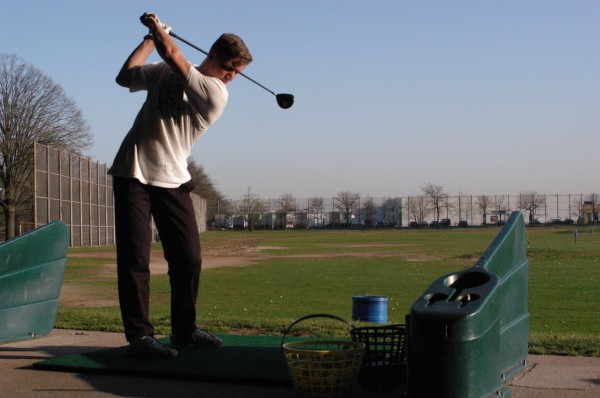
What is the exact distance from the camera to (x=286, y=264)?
29.5 m

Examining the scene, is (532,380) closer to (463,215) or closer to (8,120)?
(8,120)

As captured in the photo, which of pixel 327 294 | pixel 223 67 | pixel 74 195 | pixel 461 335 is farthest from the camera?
pixel 74 195

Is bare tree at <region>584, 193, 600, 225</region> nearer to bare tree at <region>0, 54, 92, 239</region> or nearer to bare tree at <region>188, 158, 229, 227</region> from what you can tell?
bare tree at <region>188, 158, 229, 227</region>

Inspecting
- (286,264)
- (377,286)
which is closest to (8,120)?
(286,264)

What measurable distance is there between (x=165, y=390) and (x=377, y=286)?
48.9ft

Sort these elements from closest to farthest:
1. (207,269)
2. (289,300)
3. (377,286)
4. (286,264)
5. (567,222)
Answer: (289,300)
(377,286)
(207,269)
(286,264)
(567,222)

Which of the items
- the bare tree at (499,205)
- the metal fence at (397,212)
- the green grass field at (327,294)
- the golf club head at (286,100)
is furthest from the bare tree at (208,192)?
the golf club head at (286,100)

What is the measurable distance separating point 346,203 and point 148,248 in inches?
5628

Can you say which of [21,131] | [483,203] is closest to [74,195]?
[21,131]

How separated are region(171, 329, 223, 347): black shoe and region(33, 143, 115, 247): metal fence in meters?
31.1

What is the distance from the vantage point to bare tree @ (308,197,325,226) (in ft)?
482

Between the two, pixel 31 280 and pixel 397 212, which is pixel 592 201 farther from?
pixel 31 280

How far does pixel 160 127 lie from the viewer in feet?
17.8

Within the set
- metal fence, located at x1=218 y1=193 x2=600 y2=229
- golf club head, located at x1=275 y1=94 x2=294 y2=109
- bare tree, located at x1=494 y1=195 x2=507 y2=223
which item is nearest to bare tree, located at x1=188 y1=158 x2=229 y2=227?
metal fence, located at x1=218 y1=193 x2=600 y2=229
